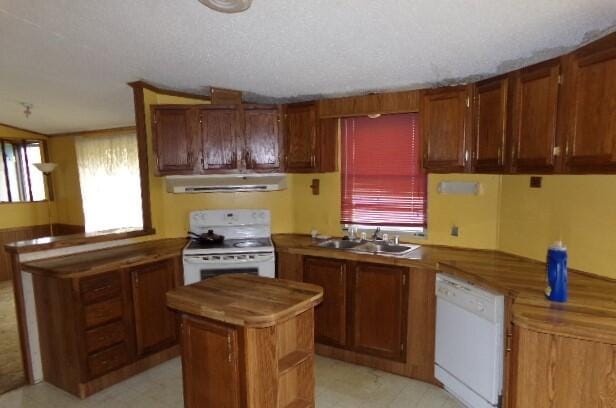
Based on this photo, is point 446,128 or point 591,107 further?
point 446,128

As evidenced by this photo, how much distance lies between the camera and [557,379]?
173 cm

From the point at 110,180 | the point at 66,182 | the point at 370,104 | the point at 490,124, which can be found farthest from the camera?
the point at 66,182

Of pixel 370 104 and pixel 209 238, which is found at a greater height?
pixel 370 104

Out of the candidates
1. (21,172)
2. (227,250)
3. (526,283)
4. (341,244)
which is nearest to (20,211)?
(21,172)

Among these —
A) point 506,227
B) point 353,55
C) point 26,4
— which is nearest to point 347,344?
point 506,227

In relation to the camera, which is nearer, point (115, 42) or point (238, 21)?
point (238, 21)

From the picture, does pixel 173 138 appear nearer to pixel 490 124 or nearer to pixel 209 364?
pixel 209 364

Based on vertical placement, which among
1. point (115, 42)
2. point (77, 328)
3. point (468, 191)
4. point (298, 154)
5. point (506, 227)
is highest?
point (115, 42)

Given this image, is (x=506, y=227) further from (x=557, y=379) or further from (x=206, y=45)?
(x=206, y=45)

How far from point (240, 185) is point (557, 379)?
2701 millimetres

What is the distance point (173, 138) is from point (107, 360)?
1.93 metres

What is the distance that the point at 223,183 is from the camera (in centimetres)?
348

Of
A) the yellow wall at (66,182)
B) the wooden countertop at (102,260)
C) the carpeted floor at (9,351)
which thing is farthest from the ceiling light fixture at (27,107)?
the wooden countertop at (102,260)

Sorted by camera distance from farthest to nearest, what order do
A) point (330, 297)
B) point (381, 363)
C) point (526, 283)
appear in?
1. point (330, 297)
2. point (381, 363)
3. point (526, 283)
